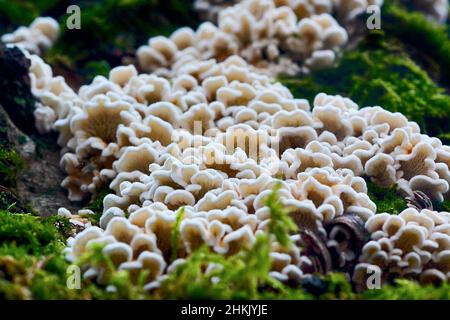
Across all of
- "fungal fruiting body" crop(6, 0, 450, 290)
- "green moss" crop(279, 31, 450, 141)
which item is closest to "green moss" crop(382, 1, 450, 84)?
"green moss" crop(279, 31, 450, 141)

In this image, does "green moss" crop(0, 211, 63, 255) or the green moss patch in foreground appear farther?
"green moss" crop(0, 211, 63, 255)

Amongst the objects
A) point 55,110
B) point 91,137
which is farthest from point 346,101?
point 55,110

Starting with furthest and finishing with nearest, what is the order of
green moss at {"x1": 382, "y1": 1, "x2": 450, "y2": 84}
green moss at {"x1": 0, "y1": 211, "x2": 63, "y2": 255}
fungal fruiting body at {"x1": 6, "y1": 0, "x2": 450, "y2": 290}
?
green moss at {"x1": 382, "y1": 1, "x2": 450, "y2": 84}, green moss at {"x1": 0, "y1": 211, "x2": 63, "y2": 255}, fungal fruiting body at {"x1": 6, "y1": 0, "x2": 450, "y2": 290}

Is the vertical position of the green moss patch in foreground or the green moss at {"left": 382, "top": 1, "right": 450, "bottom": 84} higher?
the green moss at {"left": 382, "top": 1, "right": 450, "bottom": 84}

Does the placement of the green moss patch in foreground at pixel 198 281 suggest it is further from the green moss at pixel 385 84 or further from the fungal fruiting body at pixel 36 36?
the fungal fruiting body at pixel 36 36

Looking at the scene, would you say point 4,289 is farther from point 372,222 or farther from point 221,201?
point 372,222
